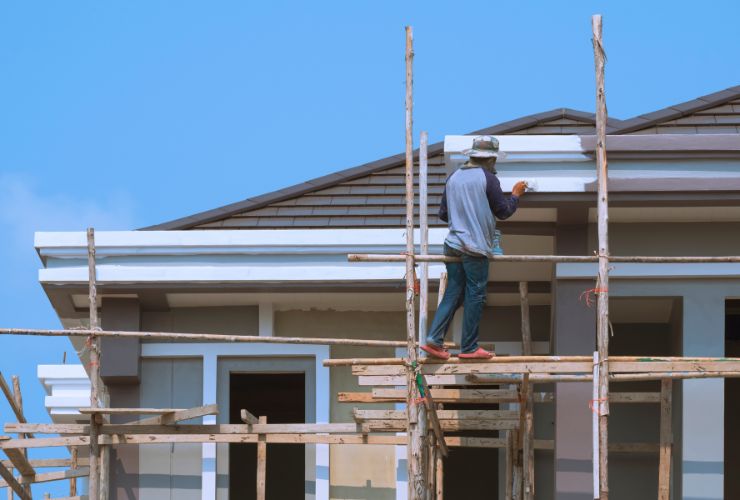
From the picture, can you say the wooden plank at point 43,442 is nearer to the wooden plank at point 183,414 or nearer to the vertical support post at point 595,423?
the wooden plank at point 183,414

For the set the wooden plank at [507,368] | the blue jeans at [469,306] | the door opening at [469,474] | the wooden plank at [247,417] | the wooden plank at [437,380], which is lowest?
the door opening at [469,474]

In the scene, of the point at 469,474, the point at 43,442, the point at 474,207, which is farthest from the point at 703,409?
the point at 469,474

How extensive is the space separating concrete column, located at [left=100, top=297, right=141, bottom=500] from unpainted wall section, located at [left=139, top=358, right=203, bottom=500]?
0.10 meters

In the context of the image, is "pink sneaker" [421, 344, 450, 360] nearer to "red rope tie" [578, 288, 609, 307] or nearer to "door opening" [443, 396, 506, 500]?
"red rope tie" [578, 288, 609, 307]

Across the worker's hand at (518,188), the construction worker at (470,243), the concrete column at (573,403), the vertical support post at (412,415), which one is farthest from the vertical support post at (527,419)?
the worker's hand at (518,188)

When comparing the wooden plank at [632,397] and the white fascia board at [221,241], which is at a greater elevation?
the white fascia board at [221,241]

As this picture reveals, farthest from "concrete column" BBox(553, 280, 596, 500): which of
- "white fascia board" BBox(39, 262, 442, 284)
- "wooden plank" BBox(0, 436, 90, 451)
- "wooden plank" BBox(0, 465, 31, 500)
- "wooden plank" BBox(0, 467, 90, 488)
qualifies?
"wooden plank" BBox(0, 467, 90, 488)

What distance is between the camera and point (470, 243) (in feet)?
46.4

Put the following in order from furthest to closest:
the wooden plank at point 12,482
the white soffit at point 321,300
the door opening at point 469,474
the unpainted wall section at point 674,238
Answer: the door opening at point 469,474 < the white soffit at point 321,300 < the wooden plank at point 12,482 < the unpainted wall section at point 674,238

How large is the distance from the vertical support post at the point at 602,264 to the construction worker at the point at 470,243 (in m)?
0.82

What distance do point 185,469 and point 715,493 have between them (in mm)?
5927

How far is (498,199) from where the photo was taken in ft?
47.2

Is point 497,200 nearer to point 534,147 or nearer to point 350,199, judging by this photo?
point 534,147

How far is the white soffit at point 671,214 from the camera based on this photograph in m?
15.3
